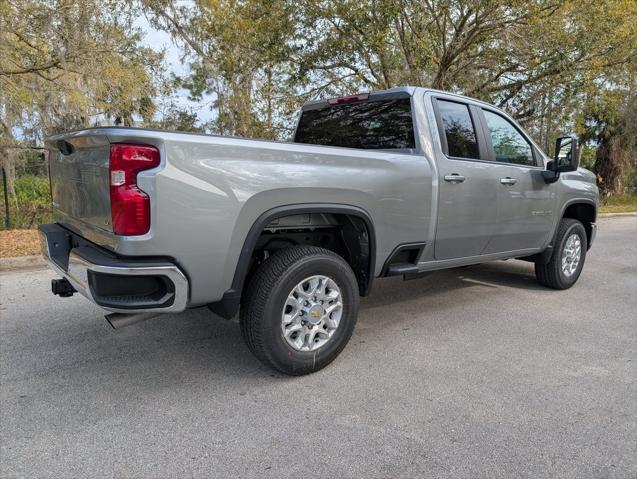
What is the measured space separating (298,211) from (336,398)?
118 centimetres

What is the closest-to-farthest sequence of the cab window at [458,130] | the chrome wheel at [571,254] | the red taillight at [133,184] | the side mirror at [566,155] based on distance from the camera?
1. the red taillight at [133,184]
2. the cab window at [458,130]
3. the side mirror at [566,155]
4. the chrome wheel at [571,254]

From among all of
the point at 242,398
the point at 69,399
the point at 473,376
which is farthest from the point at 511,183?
the point at 69,399

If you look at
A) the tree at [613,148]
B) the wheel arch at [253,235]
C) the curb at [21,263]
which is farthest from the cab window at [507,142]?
the tree at [613,148]

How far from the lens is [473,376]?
3.30m

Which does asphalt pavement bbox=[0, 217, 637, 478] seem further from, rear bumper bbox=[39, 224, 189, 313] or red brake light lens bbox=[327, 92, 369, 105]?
red brake light lens bbox=[327, 92, 369, 105]

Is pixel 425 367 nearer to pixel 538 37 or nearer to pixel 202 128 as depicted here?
pixel 538 37

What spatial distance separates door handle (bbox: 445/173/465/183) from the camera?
392 cm

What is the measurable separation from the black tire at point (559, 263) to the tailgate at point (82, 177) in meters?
4.66

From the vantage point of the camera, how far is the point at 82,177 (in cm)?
293

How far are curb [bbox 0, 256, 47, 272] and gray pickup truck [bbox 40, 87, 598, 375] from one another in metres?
3.68

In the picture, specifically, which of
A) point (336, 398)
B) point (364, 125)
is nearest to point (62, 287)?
point (336, 398)

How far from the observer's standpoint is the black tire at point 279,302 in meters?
2.97

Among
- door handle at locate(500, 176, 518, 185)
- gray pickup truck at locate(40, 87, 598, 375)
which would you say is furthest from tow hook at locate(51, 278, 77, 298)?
door handle at locate(500, 176, 518, 185)

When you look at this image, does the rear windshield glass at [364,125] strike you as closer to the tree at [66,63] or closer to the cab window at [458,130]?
the cab window at [458,130]
